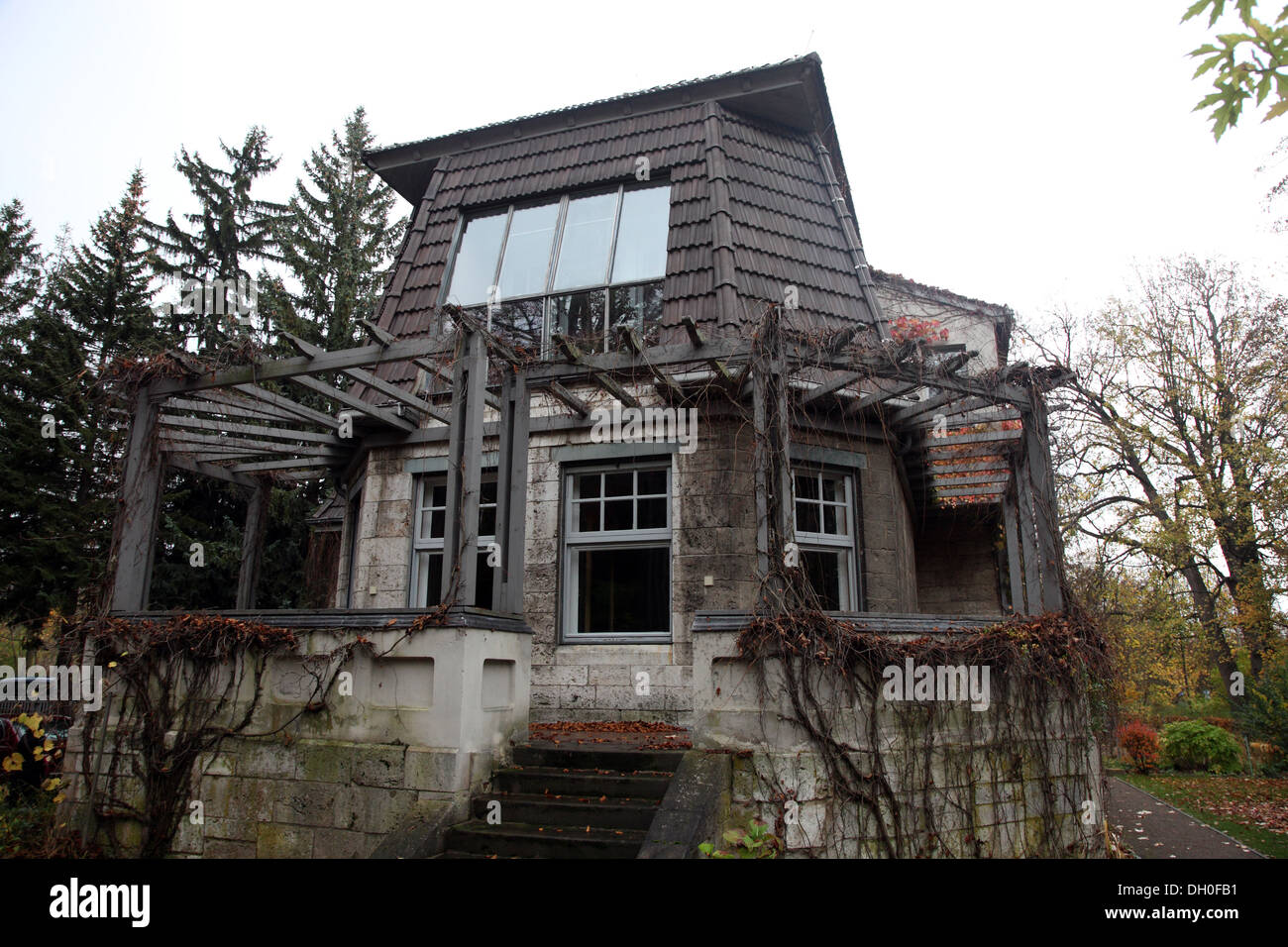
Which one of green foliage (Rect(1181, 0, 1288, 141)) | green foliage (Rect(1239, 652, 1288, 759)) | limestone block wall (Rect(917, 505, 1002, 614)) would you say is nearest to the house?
limestone block wall (Rect(917, 505, 1002, 614))

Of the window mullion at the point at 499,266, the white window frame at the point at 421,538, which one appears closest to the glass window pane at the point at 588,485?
the white window frame at the point at 421,538

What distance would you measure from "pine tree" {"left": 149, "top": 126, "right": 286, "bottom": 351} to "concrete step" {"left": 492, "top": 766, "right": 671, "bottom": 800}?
1762cm

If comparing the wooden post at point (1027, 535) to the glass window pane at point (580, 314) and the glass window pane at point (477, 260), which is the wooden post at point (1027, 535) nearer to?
the glass window pane at point (580, 314)

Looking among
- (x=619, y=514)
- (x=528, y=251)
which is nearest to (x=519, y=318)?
(x=528, y=251)

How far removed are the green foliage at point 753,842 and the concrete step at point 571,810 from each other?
494mm

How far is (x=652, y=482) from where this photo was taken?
801 centimetres

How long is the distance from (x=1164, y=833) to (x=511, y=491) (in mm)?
9480

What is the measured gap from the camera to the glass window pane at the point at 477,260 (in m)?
9.51

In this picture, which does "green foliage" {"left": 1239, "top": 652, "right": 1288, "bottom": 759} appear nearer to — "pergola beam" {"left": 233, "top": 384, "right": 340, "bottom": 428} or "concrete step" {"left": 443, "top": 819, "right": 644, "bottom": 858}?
"concrete step" {"left": 443, "top": 819, "right": 644, "bottom": 858}

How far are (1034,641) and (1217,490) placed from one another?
46.8ft

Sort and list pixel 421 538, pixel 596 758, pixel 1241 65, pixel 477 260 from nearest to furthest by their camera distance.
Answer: pixel 1241 65
pixel 596 758
pixel 421 538
pixel 477 260

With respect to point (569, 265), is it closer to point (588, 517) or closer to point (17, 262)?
point (588, 517)

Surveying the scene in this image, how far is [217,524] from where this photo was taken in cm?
1641
